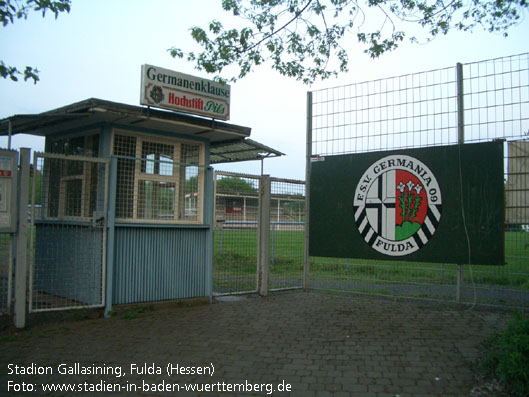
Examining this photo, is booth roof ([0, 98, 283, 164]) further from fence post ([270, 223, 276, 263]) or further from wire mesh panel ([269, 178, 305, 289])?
fence post ([270, 223, 276, 263])

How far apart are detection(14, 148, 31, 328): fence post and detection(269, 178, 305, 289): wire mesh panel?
15.2 feet

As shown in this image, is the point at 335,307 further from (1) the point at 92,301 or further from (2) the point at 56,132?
(2) the point at 56,132

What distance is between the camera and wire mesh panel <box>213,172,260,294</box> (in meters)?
8.79

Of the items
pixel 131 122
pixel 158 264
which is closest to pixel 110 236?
pixel 158 264

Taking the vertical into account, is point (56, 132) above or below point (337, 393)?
above

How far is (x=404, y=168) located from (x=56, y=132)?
20.9ft

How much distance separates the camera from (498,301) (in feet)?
25.9

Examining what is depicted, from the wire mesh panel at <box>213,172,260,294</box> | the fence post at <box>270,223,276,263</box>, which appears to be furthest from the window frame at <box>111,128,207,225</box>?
the fence post at <box>270,223,276,263</box>

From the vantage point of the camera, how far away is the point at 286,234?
10.0 m

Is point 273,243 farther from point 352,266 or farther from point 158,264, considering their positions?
point 158,264

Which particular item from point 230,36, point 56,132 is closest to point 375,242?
point 230,36

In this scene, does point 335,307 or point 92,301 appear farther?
point 335,307

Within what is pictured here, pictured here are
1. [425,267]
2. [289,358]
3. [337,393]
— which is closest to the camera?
[337,393]

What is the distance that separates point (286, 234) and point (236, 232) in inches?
55.3
